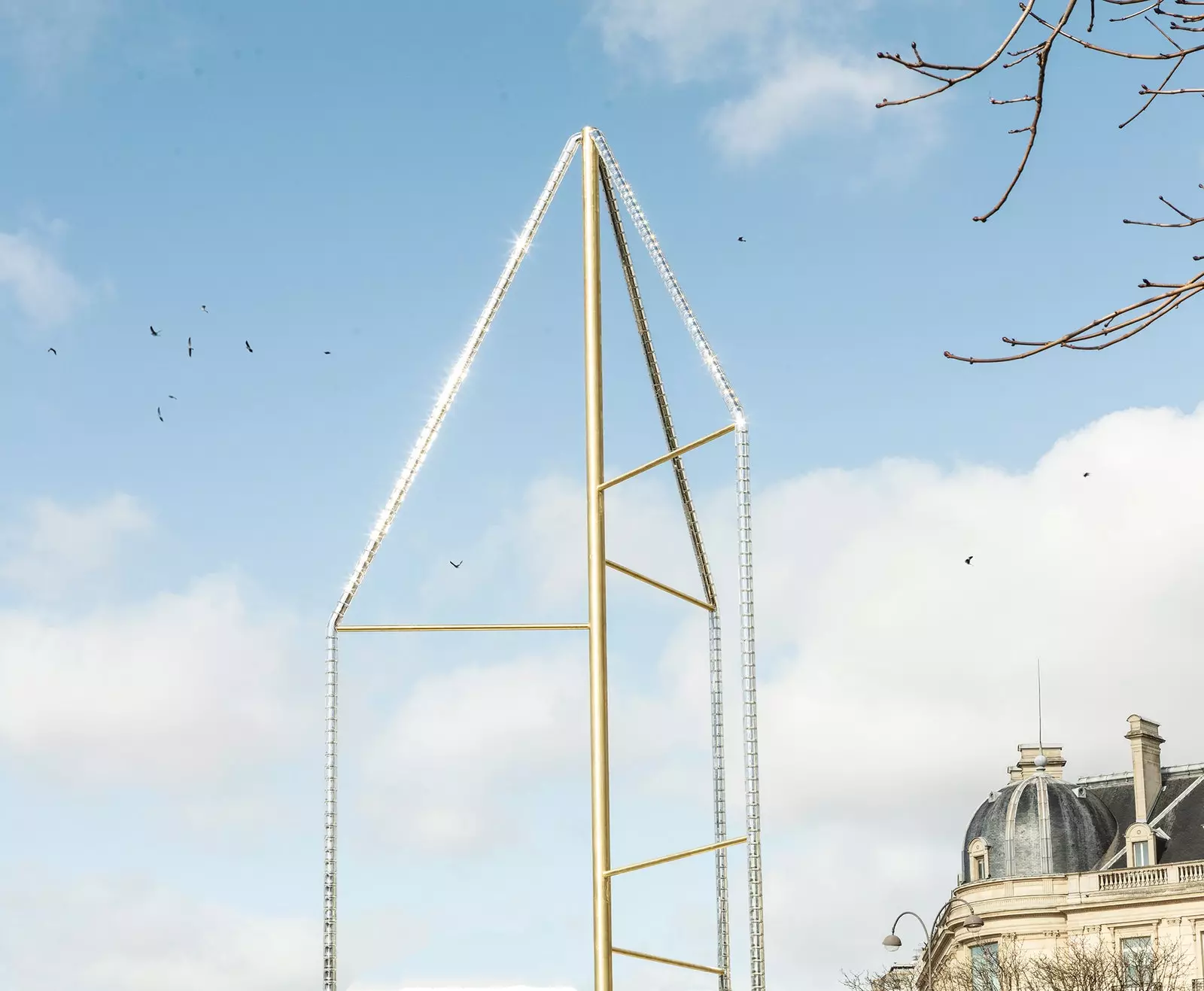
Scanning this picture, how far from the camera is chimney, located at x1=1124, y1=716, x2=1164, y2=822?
2373 inches

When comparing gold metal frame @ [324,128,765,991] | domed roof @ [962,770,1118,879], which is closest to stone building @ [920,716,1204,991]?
domed roof @ [962,770,1118,879]

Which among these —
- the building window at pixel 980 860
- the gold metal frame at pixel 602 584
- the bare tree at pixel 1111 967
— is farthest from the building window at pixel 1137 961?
the gold metal frame at pixel 602 584

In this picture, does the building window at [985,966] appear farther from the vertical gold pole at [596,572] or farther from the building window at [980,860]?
the vertical gold pole at [596,572]

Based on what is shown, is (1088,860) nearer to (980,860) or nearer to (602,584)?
(980,860)

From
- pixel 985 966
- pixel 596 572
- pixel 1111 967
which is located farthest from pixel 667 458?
pixel 985 966

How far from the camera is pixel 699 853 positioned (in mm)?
8477

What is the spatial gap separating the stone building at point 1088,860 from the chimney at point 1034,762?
0.04m

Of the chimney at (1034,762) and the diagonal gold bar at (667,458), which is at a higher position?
the chimney at (1034,762)

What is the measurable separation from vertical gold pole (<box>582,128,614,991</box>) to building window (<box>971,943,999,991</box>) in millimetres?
45213

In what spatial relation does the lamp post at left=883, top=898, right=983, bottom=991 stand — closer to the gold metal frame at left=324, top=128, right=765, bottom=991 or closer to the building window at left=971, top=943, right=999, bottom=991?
the building window at left=971, top=943, right=999, bottom=991

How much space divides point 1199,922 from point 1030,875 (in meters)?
5.99

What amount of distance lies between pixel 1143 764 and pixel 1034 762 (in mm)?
4437

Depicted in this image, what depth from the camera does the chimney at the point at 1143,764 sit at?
60.3 meters

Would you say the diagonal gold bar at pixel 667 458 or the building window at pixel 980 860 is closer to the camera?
the diagonal gold bar at pixel 667 458
